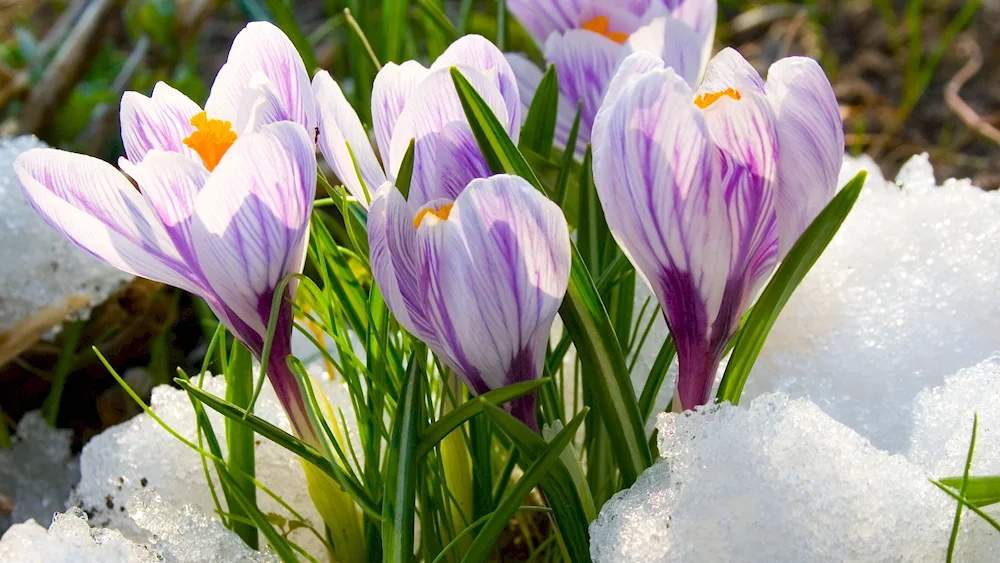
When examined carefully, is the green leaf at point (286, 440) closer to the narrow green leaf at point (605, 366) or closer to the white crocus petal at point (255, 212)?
the white crocus petal at point (255, 212)

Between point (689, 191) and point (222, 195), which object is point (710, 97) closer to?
point (689, 191)

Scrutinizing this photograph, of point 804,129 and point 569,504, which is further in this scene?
point 569,504

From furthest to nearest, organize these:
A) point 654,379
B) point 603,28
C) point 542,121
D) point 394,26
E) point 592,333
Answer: point 394,26
point 603,28
point 542,121
point 654,379
point 592,333

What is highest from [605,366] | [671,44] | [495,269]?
[671,44]

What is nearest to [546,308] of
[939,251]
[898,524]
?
[898,524]

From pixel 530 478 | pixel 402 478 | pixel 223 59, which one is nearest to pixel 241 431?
pixel 402 478

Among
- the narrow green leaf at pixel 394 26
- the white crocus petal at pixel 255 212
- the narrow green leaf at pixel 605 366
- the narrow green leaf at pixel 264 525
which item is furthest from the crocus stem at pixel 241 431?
the narrow green leaf at pixel 394 26

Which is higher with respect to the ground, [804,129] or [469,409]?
[804,129]

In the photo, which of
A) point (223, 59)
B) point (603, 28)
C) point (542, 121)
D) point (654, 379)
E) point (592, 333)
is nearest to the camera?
point (592, 333)
